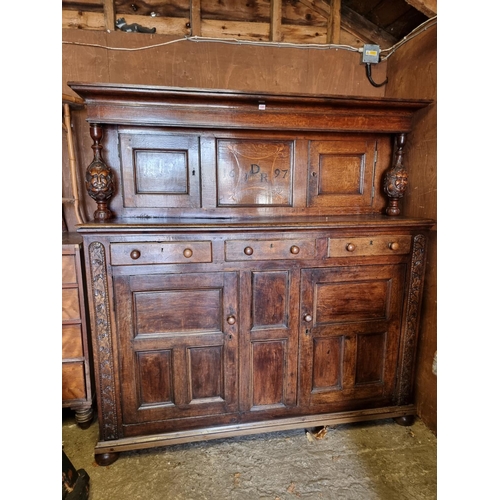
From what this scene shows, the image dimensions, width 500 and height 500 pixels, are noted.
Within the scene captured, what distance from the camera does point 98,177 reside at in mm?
1567

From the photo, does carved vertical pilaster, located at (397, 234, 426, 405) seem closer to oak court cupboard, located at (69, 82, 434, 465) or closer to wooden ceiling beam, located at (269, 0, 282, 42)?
oak court cupboard, located at (69, 82, 434, 465)

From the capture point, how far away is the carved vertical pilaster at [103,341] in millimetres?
1476

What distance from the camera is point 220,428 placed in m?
1.69

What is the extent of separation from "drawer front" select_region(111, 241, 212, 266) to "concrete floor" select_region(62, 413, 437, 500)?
1035mm

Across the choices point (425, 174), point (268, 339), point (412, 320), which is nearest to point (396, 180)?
point (425, 174)

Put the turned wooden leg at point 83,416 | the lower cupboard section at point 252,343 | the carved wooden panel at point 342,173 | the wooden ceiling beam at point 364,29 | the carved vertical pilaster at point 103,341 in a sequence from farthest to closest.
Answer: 1. the wooden ceiling beam at point 364,29
2. the carved wooden panel at point 342,173
3. the turned wooden leg at point 83,416
4. the lower cupboard section at point 252,343
5. the carved vertical pilaster at point 103,341

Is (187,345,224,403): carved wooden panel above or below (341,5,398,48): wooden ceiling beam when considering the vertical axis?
below

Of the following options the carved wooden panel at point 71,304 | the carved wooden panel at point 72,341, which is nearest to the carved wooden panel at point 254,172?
the carved wooden panel at point 71,304

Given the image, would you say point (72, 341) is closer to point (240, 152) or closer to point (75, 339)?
point (75, 339)

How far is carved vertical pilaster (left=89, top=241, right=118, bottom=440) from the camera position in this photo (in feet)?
4.84

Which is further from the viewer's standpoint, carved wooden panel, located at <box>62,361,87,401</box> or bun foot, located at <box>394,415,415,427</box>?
bun foot, located at <box>394,415,415,427</box>

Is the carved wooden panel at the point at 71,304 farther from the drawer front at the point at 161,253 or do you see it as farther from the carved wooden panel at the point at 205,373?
the carved wooden panel at the point at 205,373

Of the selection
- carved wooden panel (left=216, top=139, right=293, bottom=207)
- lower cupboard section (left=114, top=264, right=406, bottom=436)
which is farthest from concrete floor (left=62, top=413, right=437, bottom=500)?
carved wooden panel (left=216, top=139, right=293, bottom=207)
